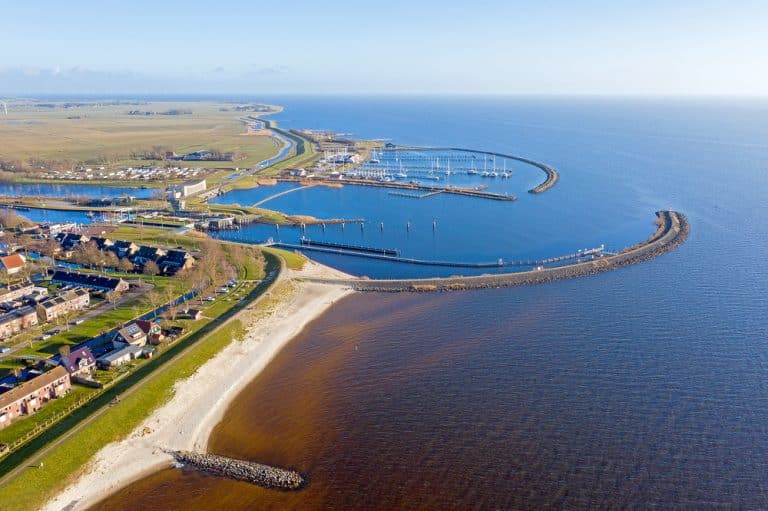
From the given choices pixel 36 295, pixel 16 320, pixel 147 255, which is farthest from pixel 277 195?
pixel 16 320

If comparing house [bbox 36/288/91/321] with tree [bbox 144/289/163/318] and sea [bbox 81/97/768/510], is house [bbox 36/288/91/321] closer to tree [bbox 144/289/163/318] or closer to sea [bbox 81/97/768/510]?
tree [bbox 144/289/163/318]

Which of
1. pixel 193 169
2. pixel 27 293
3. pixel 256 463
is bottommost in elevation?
pixel 256 463

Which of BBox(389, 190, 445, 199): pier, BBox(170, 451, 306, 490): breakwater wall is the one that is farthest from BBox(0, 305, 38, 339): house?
BBox(389, 190, 445, 199): pier

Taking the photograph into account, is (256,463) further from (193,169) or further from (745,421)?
(193,169)

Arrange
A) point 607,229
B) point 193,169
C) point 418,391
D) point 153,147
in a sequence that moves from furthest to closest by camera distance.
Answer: point 153,147
point 193,169
point 607,229
point 418,391

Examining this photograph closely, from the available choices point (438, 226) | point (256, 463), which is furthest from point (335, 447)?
point (438, 226)

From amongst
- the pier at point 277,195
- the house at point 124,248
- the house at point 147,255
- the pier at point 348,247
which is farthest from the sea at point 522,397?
the pier at point 277,195

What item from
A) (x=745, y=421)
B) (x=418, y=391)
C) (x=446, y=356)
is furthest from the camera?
(x=446, y=356)
